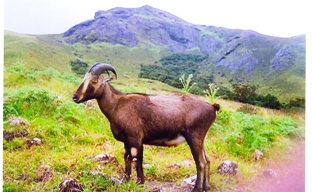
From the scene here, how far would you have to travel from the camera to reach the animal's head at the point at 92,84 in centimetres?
333

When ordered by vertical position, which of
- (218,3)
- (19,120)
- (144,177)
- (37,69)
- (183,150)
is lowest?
(144,177)

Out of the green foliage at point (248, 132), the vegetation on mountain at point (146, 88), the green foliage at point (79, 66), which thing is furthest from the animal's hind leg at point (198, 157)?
the green foliage at point (79, 66)

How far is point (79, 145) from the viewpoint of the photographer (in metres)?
3.62

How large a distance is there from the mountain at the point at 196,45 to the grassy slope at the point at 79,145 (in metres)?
0.37

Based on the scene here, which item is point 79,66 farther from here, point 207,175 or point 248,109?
point 248,109

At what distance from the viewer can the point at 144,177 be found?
11.5ft

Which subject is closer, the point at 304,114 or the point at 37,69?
the point at 37,69

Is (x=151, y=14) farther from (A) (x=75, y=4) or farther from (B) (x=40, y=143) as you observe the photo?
(B) (x=40, y=143)

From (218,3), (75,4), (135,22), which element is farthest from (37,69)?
(218,3)

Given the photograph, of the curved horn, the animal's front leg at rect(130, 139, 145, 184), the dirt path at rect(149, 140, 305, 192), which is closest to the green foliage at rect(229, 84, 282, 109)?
the dirt path at rect(149, 140, 305, 192)

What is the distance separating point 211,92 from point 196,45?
1.99 ft

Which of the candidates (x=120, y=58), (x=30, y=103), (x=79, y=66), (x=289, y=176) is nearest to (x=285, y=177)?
(x=289, y=176)

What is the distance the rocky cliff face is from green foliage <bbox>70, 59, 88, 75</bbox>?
0.37m

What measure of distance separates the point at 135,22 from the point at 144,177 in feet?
5.42
